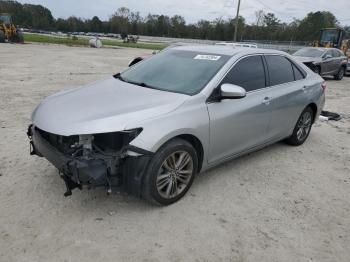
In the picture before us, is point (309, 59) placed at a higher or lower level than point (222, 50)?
lower

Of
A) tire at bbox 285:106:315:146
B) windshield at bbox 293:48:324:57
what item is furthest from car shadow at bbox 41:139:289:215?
windshield at bbox 293:48:324:57

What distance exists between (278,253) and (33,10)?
122197 mm

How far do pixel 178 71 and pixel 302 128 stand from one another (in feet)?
8.87

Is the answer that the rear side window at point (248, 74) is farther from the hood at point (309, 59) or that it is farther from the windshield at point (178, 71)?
the hood at point (309, 59)

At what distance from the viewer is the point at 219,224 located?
344 centimetres

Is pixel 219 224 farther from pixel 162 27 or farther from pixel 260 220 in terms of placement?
pixel 162 27

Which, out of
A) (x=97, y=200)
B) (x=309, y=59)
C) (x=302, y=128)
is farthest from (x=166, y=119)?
(x=309, y=59)

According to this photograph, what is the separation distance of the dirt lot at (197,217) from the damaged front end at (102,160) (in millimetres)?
376

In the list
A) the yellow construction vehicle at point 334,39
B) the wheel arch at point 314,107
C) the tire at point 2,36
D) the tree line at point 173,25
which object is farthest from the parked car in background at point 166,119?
the tree line at point 173,25

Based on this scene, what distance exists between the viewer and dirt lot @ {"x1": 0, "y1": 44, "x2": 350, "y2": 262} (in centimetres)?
301

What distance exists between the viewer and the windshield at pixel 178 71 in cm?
399

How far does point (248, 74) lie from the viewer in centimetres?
446

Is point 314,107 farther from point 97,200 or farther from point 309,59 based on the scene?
point 309,59

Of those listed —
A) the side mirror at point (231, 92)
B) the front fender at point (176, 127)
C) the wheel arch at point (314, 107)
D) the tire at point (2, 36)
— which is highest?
the side mirror at point (231, 92)
